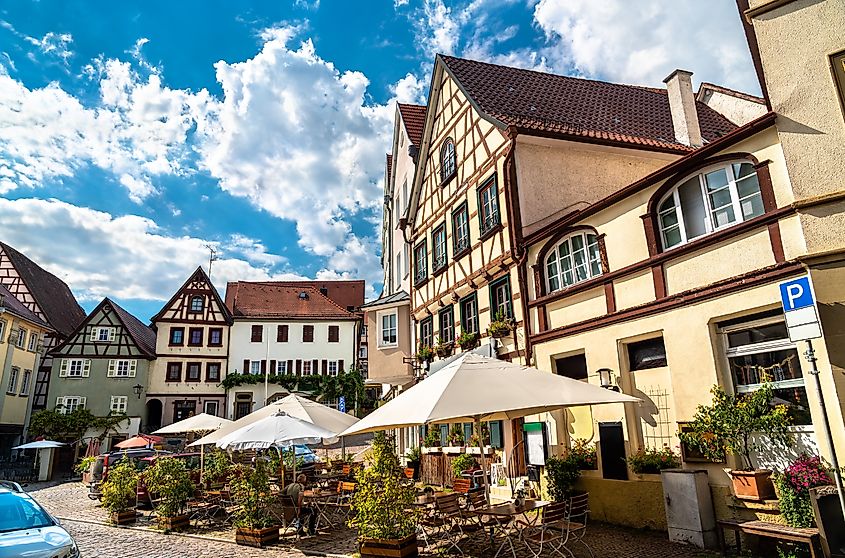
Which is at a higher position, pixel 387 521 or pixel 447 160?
pixel 447 160

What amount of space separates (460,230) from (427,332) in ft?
14.6

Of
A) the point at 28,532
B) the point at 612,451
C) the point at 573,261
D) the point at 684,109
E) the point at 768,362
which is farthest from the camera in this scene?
the point at 684,109

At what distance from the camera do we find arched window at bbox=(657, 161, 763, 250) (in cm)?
886

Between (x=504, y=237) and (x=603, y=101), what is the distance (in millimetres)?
7375

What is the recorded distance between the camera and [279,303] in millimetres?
45156

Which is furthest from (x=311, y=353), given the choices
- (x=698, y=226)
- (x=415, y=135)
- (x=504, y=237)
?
(x=698, y=226)

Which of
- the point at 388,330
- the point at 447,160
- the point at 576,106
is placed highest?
the point at 576,106

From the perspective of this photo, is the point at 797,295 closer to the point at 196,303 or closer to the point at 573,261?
→ the point at 573,261

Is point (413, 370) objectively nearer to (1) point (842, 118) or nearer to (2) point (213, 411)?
(1) point (842, 118)

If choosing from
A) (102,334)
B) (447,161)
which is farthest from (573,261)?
(102,334)

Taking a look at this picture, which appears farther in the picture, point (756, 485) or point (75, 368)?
point (75, 368)

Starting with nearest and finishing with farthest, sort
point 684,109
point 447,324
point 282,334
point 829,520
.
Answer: point 829,520, point 684,109, point 447,324, point 282,334

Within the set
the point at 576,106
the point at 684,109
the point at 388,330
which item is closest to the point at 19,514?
the point at 388,330

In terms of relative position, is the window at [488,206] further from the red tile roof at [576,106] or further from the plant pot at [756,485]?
the plant pot at [756,485]
